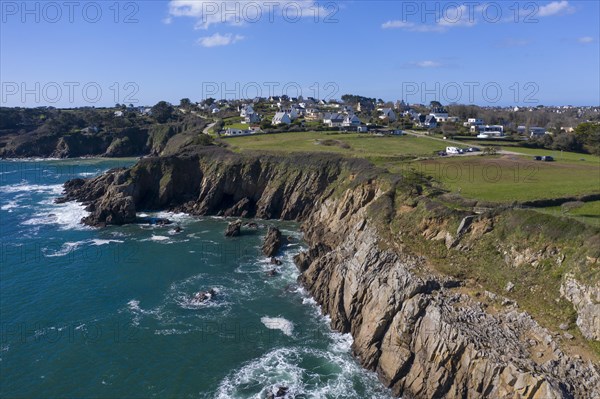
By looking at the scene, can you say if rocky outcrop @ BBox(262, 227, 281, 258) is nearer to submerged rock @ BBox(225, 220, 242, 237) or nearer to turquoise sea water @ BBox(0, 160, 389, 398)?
turquoise sea water @ BBox(0, 160, 389, 398)

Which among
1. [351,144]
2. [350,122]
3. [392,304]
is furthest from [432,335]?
[350,122]

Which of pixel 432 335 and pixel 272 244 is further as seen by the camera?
pixel 272 244

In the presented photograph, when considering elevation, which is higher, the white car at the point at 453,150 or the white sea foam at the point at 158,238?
the white car at the point at 453,150

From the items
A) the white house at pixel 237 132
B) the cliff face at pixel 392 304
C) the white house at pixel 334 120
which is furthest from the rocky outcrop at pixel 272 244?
the white house at pixel 334 120

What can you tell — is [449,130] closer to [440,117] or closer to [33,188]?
[440,117]

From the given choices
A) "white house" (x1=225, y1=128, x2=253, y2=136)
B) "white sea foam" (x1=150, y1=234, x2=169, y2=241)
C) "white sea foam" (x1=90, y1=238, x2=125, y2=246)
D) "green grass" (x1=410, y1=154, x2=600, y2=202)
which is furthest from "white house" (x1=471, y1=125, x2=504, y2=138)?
"white sea foam" (x1=90, y1=238, x2=125, y2=246)

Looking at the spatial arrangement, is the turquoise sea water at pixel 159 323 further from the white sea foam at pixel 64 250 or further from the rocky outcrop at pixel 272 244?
the rocky outcrop at pixel 272 244
